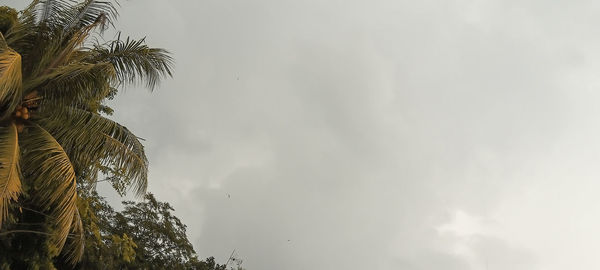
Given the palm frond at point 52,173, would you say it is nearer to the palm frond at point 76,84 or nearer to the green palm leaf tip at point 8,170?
the green palm leaf tip at point 8,170

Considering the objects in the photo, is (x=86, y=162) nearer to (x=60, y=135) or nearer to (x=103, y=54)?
(x=60, y=135)

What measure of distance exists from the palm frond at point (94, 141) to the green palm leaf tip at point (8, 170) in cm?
109

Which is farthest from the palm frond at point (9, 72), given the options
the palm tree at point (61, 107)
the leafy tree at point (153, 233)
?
the leafy tree at point (153, 233)

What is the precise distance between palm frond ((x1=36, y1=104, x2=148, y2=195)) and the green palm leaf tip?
1.09 meters

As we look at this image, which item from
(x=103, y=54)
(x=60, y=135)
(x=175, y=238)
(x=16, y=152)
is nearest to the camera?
(x=16, y=152)

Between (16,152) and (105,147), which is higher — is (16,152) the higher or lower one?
the lower one

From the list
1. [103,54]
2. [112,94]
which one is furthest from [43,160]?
[112,94]

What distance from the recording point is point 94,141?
9102 mm

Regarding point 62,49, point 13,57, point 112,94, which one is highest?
point 112,94

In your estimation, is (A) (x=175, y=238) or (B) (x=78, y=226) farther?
(A) (x=175, y=238)

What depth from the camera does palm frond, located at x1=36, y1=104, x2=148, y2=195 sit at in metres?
8.88

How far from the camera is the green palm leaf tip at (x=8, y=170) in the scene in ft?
22.9

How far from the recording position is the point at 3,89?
22.1ft

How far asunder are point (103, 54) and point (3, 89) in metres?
3.24
